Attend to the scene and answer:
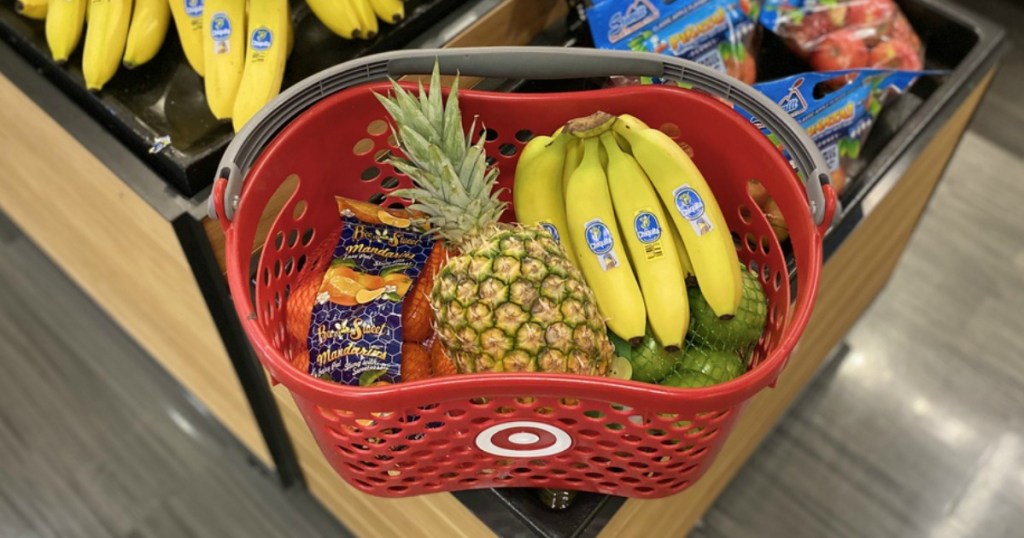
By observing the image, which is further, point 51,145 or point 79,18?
point 51,145

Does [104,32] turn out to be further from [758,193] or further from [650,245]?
[758,193]

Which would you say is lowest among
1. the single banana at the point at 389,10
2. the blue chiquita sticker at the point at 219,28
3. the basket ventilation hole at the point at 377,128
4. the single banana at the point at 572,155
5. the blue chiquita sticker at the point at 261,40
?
the single banana at the point at 572,155

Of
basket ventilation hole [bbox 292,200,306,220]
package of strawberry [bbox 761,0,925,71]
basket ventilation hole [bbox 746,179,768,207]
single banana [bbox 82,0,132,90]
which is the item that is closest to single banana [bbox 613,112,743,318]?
basket ventilation hole [bbox 746,179,768,207]

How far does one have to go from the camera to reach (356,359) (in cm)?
92

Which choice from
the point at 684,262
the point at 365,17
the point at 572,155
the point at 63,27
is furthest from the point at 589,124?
the point at 63,27

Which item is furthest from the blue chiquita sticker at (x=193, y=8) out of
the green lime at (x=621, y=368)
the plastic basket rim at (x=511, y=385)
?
the green lime at (x=621, y=368)

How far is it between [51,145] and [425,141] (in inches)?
30.1

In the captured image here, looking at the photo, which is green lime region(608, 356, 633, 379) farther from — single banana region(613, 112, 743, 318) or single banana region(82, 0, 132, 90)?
single banana region(82, 0, 132, 90)

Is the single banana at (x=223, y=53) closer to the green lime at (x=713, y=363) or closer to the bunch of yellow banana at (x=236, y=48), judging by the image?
the bunch of yellow banana at (x=236, y=48)

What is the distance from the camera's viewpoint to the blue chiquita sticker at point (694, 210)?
3.37 ft

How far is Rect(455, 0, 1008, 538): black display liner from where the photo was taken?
1.03m

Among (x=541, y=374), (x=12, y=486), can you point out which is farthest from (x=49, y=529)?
(x=541, y=374)

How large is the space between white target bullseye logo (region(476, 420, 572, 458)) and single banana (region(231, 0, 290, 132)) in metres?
0.59

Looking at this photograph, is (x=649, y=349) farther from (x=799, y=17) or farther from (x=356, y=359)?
(x=799, y=17)
